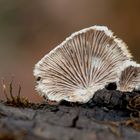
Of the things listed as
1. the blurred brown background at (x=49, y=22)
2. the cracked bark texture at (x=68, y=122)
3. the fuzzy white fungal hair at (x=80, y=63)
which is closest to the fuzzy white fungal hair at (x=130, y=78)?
the fuzzy white fungal hair at (x=80, y=63)

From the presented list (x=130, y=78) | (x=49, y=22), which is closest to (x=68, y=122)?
(x=130, y=78)

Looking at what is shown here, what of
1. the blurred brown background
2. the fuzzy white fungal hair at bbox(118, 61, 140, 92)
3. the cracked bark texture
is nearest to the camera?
the cracked bark texture

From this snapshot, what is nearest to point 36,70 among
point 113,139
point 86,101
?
point 86,101

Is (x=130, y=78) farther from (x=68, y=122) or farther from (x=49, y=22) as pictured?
(x=49, y=22)

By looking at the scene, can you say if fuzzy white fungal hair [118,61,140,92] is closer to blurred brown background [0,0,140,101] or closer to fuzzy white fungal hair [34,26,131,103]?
fuzzy white fungal hair [34,26,131,103]

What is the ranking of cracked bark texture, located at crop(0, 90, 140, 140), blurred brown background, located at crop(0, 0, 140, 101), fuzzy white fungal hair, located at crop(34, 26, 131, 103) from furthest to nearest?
blurred brown background, located at crop(0, 0, 140, 101) → fuzzy white fungal hair, located at crop(34, 26, 131, 103) → cracked bark texture, located at crop(0, 90, 140, 140)

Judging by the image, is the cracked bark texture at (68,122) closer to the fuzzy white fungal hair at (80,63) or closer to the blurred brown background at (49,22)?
the fuzzy white fungal hair at (80,63)

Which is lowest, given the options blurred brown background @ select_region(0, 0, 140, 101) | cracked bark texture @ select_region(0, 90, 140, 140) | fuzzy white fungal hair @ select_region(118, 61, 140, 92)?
cracked bark texture @ select_region(0, 90, 140, 140)

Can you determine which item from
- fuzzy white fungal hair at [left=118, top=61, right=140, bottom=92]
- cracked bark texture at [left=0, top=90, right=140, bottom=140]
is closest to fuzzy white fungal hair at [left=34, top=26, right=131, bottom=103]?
fuzzy white fungal hair at [left=118, top=61, right=140, bottom=92]
